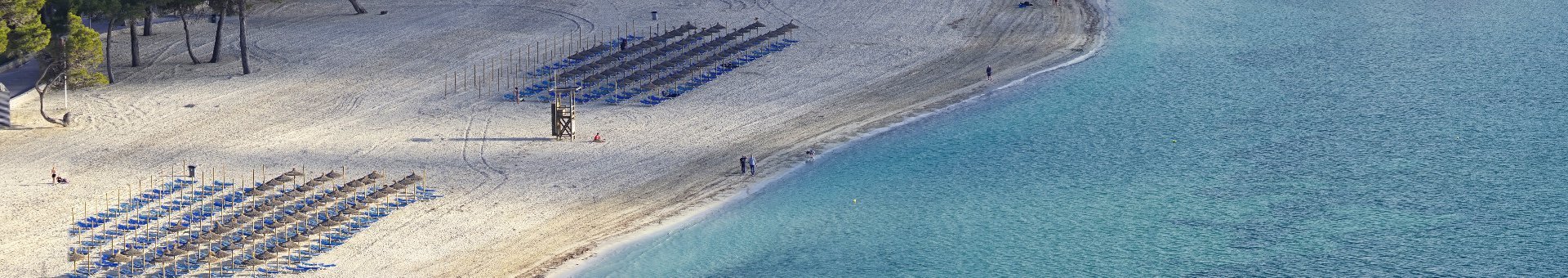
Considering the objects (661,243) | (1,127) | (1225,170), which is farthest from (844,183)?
(1,127)

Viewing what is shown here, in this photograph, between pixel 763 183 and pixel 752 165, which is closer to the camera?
pixel 763 183

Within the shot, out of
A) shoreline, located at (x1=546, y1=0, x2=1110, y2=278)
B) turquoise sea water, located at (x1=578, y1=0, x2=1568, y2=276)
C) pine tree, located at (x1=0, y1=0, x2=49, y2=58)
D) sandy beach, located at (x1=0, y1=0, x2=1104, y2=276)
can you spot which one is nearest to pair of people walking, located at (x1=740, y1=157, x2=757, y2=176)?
sandy beach, located at (x1=0, y1=0, x2=1104, y2=276)

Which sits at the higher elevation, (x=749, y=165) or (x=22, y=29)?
(x=22, y=29)

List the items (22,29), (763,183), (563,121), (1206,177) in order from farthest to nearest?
(563,121) → (22,29) → (1206,177) → (763,183)

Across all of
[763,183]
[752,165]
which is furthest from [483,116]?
[763,183]

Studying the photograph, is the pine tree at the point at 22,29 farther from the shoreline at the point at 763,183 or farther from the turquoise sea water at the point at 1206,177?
the turquoise sea water at the point at 1206,177

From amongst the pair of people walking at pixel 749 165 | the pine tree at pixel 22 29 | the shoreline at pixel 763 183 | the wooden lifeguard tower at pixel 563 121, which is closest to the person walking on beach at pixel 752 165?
the pair of people walking at pixel 749 165

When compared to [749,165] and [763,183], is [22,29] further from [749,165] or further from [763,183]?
[763,183]
